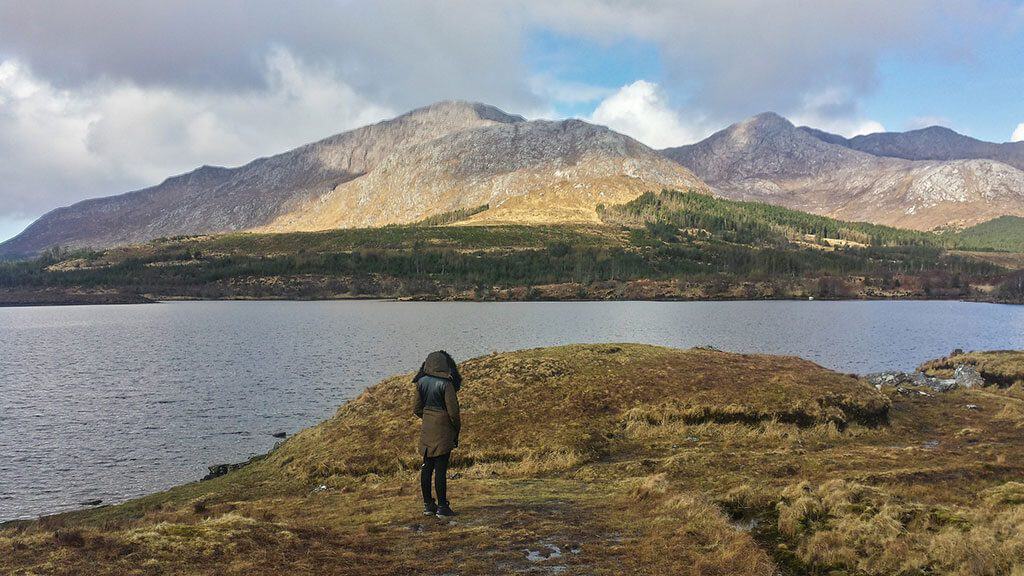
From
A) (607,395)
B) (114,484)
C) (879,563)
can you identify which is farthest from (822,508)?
(114,484)

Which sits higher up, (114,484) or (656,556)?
(656,556)

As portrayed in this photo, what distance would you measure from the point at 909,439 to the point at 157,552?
2856cm

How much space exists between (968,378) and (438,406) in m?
46.8

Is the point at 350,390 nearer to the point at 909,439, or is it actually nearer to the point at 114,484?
the point at 114,484

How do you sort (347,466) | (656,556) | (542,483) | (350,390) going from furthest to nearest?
(350,390) → (347,466) → (542,483) → (656,556)

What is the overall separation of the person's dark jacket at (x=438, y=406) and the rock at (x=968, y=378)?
142 ft

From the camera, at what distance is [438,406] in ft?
50.1

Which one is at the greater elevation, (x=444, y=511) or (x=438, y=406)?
(x=438, y=406)

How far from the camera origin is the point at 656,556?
11828 mm

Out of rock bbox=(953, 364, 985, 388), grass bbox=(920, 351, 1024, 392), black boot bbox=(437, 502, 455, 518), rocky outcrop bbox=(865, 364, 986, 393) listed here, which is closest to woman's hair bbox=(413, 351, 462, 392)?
black boot bbox=(437, 502, 455, 518)

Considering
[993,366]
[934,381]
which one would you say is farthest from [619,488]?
[993,366]

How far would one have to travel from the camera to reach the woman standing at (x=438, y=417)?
15.2m

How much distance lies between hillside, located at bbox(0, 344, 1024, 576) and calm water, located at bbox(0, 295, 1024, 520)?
10844 mm

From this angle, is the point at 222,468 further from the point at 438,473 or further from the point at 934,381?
the point at 934,381
